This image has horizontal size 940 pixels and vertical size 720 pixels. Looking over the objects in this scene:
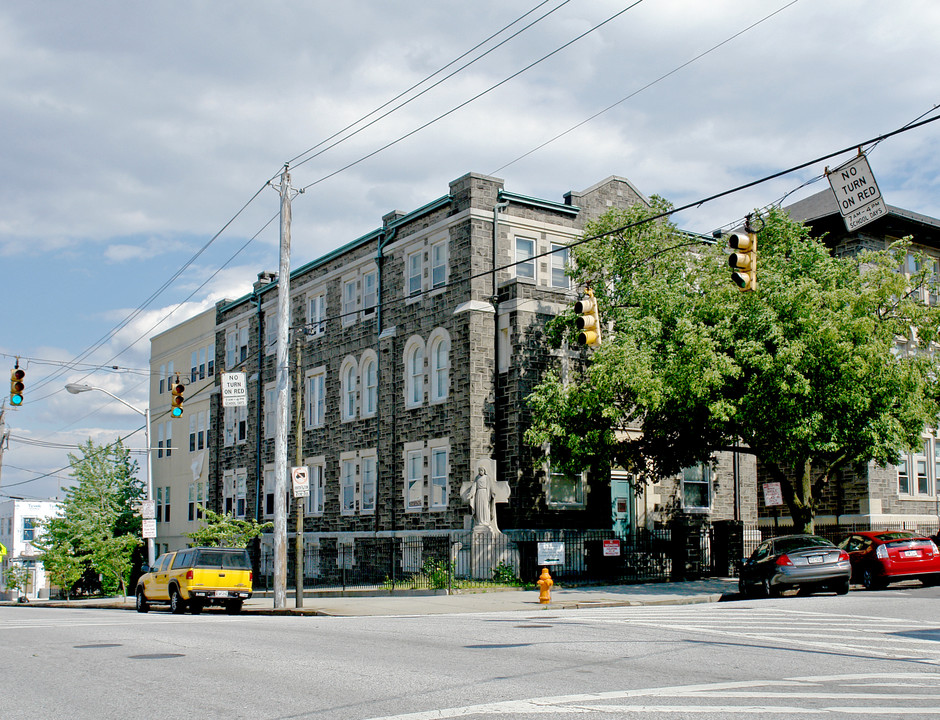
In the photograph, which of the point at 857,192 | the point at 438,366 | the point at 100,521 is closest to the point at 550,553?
the point at 438,366

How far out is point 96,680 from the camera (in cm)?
1059

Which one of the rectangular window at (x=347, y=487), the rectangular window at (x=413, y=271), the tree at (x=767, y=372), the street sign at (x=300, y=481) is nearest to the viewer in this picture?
the tree at (x=767, y=372)

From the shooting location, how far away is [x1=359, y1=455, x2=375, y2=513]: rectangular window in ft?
117

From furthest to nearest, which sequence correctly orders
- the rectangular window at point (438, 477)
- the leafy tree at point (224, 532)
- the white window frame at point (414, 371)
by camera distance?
the leafy tree at point (224, 532), the white window frame at point (414, 371), the rectangular window at point (438, 477)

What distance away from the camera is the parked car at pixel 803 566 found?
22.3m

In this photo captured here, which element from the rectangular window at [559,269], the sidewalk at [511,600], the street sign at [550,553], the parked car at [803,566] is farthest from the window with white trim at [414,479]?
the parked car at [803,566]

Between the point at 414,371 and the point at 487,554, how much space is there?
312 inches

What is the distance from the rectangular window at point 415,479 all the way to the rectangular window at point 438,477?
25.5 inches

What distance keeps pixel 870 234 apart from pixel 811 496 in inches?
519

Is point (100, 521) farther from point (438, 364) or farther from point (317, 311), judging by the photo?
point (438, 364)

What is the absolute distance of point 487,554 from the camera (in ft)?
93.8

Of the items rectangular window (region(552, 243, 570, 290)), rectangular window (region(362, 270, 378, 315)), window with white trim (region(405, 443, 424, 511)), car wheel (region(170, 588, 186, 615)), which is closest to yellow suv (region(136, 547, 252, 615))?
car wheel (region(170, 588, 186, 615))

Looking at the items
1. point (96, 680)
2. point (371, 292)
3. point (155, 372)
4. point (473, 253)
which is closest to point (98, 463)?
point (155, 372)

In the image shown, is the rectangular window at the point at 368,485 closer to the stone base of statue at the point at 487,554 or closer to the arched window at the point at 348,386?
the arched window at the point at 348,386
